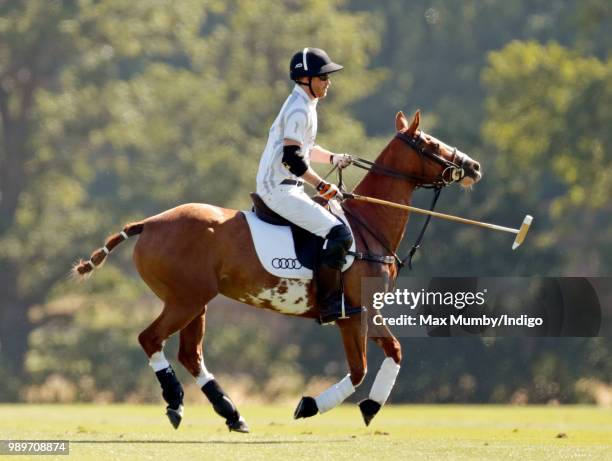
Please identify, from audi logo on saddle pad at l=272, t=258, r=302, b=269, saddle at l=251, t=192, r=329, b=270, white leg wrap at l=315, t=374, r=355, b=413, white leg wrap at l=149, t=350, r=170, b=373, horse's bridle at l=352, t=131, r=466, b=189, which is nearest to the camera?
white leg wrap at l=149, t=350, r=170, b=373

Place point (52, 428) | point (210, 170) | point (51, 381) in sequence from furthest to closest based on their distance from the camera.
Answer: point (210, 170) < point (51, 381) < point (52, 428)

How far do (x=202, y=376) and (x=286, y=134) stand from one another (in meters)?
2.11

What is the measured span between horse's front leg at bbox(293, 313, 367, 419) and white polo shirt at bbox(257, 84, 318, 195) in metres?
1.28

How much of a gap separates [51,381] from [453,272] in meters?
9.67

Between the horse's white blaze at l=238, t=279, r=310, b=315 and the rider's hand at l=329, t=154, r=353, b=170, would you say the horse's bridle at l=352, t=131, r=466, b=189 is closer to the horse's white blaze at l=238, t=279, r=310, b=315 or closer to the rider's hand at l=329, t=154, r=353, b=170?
the rider's hand at l=329, t=154, r=353, b=170

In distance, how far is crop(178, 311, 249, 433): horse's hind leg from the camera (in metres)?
12.2

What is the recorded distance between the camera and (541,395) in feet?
98.9

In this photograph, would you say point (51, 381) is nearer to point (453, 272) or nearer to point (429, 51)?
point (453, 272)

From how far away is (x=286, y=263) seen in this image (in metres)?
12.2

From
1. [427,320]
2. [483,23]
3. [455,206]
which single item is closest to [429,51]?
[483,23]

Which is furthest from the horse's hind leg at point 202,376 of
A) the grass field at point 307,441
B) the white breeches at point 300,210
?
the white breeches at point 300,210

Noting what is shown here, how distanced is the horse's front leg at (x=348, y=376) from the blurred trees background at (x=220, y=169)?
1793 centimetres

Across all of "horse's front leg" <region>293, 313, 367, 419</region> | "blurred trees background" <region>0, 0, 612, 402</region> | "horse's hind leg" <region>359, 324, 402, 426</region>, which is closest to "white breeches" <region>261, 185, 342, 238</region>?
"horse's front leg" <region>293, 313, 367, 419</region>

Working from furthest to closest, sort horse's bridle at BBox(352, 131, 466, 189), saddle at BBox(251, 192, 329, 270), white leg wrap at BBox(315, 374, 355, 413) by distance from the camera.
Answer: horse's bridle at BBox(352, 131, 466, 189), saddle at BBox(251, 192, 329, 270), white leg wrap at BBox(315, 374, 355, 413)
